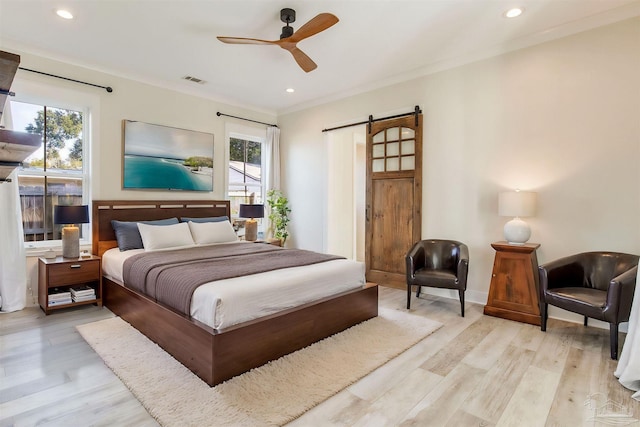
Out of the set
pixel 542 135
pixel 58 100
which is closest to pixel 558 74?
pixel 542 135

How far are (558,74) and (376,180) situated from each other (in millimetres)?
2348

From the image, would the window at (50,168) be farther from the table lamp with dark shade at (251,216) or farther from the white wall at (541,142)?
A: the white wall at (541,142)

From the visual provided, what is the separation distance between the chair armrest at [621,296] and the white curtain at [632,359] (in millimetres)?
265

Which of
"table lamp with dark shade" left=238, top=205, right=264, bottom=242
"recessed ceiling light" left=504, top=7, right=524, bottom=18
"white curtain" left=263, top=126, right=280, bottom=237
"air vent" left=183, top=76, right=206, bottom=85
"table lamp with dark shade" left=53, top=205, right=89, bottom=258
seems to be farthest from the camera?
"white curtain" left=263, top=126, right=280, bottom=237

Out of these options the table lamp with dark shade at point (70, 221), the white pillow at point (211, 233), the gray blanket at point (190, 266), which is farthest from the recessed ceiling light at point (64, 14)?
the white pillow at point (211, 233)

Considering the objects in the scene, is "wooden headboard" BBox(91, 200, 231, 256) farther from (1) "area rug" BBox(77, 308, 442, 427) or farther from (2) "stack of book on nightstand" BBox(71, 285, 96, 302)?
(1) "area rug" BBox(77, 308, 442, 427)

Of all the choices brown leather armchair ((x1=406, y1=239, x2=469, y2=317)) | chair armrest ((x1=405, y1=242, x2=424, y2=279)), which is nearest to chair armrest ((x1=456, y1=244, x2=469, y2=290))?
brown leather armchair ((x1=406, y1=239, x2=469, y2=317))

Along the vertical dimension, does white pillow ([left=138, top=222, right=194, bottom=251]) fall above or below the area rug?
above

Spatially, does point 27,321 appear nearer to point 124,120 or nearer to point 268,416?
point 124,120

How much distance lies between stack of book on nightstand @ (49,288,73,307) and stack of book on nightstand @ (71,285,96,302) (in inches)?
1.8

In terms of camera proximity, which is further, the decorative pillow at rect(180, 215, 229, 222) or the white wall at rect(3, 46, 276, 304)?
the decorative pillow at rect(180, 215, 229, 222)

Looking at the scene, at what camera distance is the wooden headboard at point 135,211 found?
412cm

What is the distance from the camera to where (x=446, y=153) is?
A: 4.16 m

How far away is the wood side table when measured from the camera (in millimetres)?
3260
